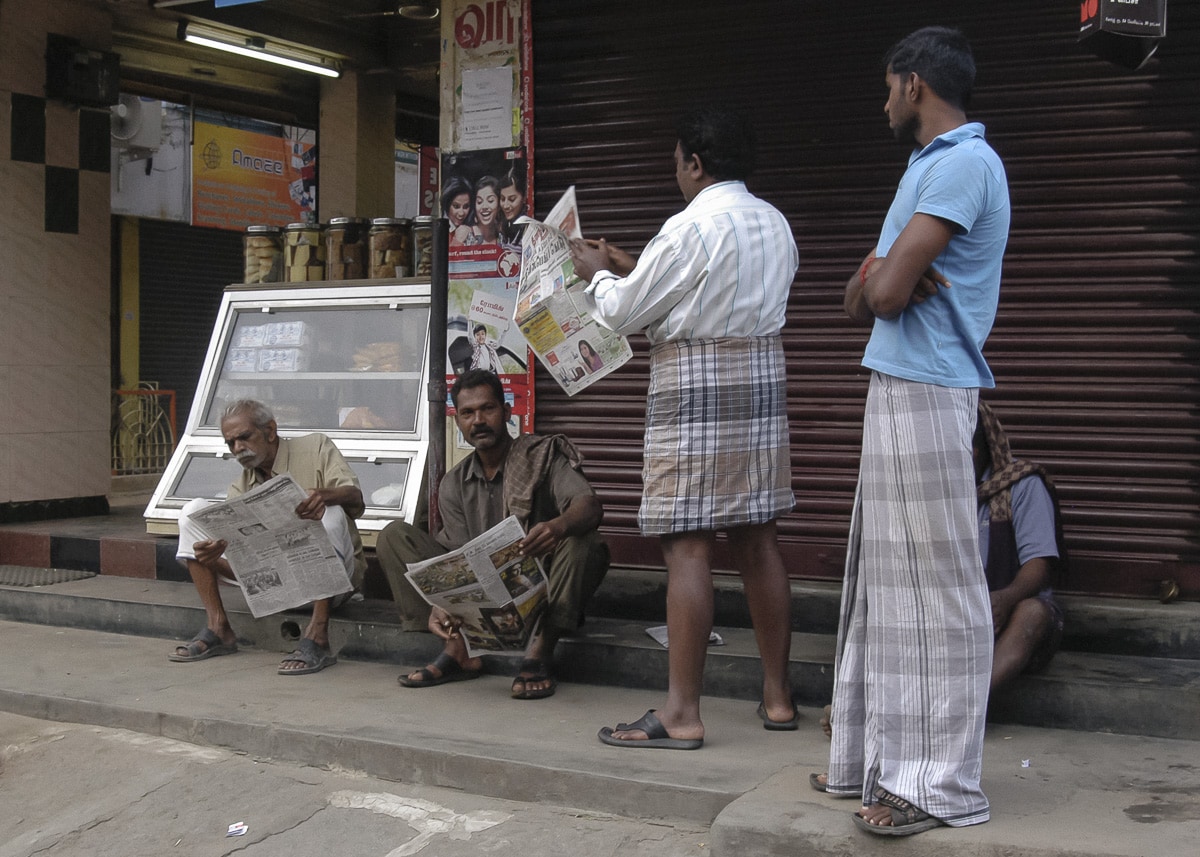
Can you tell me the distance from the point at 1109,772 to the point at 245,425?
3328mm

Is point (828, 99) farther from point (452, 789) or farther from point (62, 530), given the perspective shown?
point (62, 530)

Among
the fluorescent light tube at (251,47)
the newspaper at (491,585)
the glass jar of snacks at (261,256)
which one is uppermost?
the fluorescent light tube at (251,47)

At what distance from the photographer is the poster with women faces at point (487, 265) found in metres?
5.58

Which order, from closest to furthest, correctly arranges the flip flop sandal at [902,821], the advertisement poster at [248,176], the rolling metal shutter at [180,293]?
1. the flip flop sandal at [902,821]
2. the advertisement poster at [248,176]
3. the rolling metal shutter at [180,293]

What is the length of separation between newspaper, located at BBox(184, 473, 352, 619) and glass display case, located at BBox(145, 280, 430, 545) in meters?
0.92

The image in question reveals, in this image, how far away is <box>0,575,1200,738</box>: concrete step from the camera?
3.76 m

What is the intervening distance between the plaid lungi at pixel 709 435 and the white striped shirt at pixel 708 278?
62 millimetres

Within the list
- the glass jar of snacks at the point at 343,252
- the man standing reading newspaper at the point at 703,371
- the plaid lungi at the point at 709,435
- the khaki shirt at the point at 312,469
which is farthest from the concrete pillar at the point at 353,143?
the plaid lungi at the point at 709,435

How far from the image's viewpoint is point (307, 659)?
4.89m

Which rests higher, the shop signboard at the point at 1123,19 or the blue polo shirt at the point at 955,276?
the shop signboard at the point at 1123,19

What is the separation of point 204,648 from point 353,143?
4666 mm

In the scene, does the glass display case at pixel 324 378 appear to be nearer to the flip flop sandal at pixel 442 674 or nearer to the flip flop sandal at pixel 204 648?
the flip flop sandal at pixel 204 648

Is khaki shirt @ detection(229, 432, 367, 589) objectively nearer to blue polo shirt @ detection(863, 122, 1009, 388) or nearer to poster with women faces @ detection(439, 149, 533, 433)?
poster with women faces @ detection(439, 149, 533, 433)

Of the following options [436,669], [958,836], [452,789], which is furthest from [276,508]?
[958,836]
